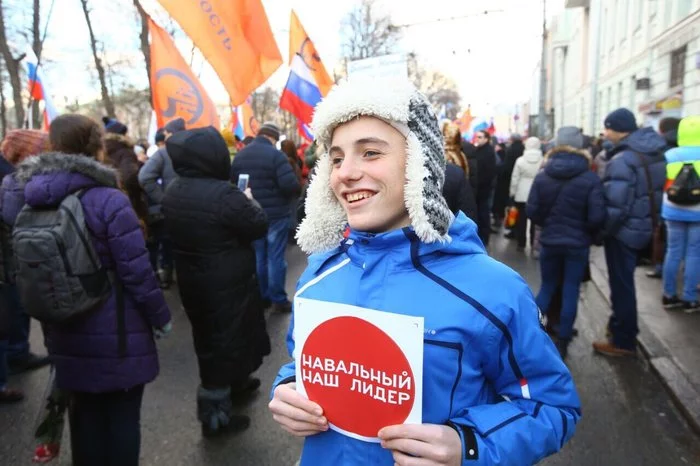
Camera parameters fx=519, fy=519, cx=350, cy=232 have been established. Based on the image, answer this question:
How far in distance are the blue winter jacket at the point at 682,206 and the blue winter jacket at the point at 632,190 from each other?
1105 mm

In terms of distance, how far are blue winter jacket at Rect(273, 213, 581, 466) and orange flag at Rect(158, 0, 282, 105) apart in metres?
4.58

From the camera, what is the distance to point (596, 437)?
3.39 meters

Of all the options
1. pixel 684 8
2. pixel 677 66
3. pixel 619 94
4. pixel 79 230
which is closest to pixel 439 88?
pixel 619 94

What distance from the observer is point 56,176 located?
7.82ft

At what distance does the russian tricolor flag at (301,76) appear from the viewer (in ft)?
27.7

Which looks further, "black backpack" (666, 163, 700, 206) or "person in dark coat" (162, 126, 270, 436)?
"black backpack" (666, 163, 700, 206)

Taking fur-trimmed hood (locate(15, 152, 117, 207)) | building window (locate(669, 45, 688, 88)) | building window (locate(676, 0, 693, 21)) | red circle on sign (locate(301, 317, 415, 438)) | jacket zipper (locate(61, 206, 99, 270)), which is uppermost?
building window (locate(676, 0, 693, 21))

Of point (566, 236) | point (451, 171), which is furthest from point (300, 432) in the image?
point (566, 236)

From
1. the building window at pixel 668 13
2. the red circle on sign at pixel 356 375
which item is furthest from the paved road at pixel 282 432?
the building window at pixel 668 13

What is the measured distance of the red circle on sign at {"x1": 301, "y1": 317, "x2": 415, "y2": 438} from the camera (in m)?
1.20

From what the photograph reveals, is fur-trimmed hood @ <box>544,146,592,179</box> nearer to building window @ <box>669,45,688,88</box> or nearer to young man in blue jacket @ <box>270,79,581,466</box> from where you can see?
young man in blue jacket @ <box>270,79,581,466</box>

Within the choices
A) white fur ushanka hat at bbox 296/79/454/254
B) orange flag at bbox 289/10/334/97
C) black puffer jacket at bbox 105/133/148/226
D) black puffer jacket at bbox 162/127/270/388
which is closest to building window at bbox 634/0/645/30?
orange flag at bbox 289/10/334/97

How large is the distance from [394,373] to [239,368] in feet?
8.36

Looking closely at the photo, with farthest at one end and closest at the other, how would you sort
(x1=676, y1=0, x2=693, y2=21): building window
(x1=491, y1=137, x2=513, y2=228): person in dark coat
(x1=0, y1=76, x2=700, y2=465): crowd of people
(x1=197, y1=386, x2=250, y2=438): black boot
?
(x1=676, y1=0, x2=693, y2=21): building window, (x1=491, y1=137, x2=513, y2=228): person in dark coat, (x1=197, y1=386, x2=250, y2=438): black boot, (x1=0, y1=76, x2=700, y2=465): crowd of people
